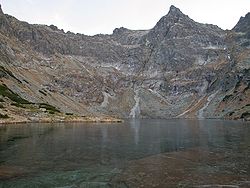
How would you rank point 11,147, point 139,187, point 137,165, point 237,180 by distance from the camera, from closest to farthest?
1. point 139,187
2. point 237,180
3. point 137,165
4. point 11,147

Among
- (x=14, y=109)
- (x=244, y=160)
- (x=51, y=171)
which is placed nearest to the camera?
(x=51, y=171)

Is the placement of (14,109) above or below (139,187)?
above

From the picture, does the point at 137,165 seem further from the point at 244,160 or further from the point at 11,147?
the point at 11,147

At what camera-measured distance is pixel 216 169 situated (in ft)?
125

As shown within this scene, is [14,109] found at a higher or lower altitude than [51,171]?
higher

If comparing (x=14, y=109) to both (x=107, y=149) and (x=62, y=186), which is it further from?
(x=62, y=186)

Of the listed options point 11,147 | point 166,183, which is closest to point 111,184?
point 166,183

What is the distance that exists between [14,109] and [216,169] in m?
130

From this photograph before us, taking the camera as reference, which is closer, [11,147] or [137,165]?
[137,165]

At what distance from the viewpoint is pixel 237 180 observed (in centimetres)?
3197

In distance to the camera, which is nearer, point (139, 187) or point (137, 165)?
point (139, 187)

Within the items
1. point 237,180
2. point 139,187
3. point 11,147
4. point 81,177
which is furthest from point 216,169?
point 11,147

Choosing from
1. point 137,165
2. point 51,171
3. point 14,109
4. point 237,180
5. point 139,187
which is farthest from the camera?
point 14,109

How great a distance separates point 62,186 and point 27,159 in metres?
16.8
